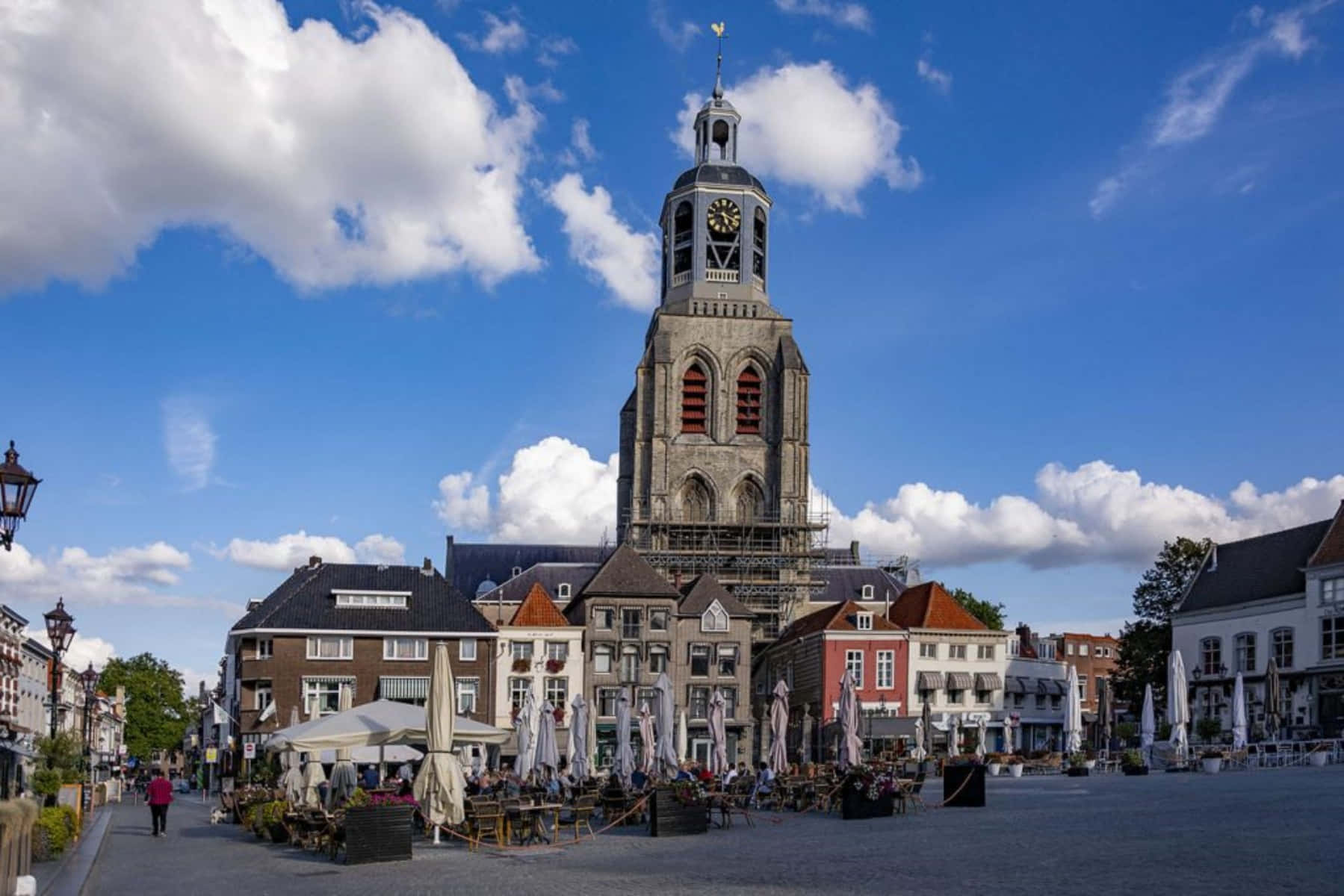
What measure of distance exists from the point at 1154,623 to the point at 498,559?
39197 millimetres

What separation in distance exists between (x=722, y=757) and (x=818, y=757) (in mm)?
29997

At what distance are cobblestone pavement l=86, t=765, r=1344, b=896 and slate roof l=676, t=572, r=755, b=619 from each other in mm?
39156

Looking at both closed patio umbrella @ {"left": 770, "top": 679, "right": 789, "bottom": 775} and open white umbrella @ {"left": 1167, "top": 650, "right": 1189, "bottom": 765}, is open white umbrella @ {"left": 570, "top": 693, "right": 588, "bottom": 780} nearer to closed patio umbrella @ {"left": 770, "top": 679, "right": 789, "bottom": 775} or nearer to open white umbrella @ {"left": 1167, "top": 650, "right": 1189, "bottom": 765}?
closed patio umbrella @ {"left": 770, "top": 679, "right": 789, "bottom": 775}

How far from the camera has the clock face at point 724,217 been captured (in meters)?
91.8

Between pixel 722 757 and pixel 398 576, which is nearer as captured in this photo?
pixel 722 757

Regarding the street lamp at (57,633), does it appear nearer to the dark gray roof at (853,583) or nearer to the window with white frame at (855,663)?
the window with white frame at (855,663)

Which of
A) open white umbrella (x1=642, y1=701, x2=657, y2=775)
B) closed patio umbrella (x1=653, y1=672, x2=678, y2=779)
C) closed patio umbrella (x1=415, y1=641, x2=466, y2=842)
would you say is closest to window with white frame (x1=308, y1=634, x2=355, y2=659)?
open white umbrella (x1=642, y1=701, x2=657, y2=775)

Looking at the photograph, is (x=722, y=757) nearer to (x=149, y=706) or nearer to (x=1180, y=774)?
(x=1180, y=774)

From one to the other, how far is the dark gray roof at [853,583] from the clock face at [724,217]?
21.3m

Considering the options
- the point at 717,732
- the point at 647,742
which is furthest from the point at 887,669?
the point at 647,742

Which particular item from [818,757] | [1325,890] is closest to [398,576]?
[818,757]

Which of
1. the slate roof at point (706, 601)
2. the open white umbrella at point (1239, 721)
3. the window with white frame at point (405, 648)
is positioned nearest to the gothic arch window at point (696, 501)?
the slate roof at point (706, 601)

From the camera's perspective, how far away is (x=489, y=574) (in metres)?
93.2

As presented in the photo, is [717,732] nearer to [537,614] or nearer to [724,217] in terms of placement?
[537,614]
